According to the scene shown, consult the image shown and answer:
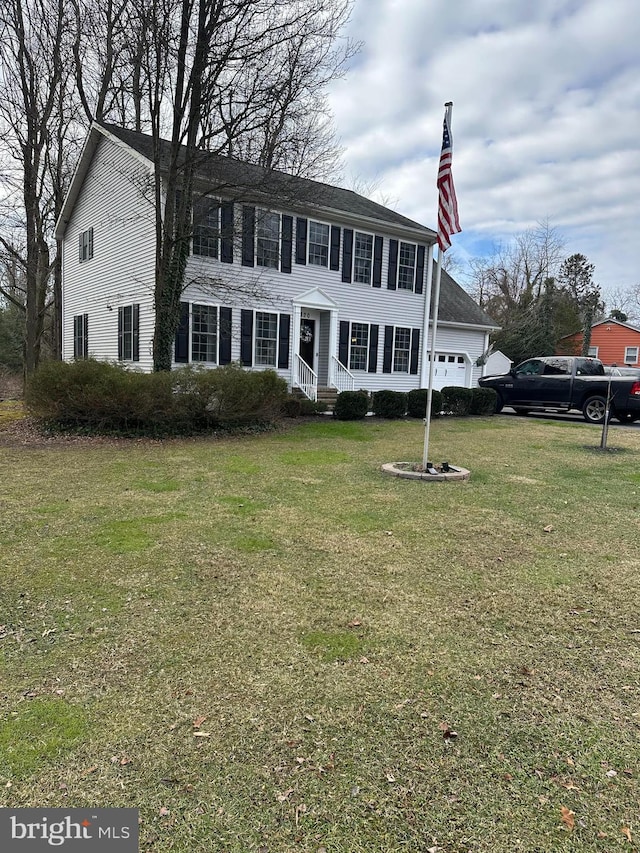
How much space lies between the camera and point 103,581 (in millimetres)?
3516

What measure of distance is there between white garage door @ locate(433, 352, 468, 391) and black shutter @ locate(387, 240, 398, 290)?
3.54 meters

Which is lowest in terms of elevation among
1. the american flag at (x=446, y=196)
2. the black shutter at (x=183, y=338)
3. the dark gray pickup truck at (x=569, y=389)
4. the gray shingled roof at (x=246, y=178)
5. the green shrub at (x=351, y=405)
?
the green shrub at (x=351, y=405)

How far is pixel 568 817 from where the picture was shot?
175 centimetres

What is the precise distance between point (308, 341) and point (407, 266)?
14.9 feet

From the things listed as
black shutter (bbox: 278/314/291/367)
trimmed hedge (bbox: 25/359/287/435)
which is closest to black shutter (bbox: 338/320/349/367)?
black shutter (bbox: 278/314/291/367)

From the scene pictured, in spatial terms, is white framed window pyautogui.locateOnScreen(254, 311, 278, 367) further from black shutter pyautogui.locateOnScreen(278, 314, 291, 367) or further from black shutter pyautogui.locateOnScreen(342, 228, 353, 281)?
black shutter pyautogui.locateOnScreen(342, 228, 353, 281)

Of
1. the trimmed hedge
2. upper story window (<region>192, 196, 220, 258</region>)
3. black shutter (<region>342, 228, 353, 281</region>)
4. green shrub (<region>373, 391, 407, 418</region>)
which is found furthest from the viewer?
black shutter (<region>342, 228, 353, 281</region>)

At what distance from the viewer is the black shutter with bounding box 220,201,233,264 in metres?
13.3

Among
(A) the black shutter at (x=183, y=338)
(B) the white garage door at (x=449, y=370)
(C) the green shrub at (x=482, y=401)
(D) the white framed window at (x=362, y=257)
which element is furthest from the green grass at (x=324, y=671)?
(B) the white garage door at (x=449, y=370)

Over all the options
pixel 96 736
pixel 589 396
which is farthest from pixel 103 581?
pixel 589 396

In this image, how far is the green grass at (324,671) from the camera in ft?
5.81

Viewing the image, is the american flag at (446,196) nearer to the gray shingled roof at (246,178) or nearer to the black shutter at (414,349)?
the gray shingled roof at (246,178)

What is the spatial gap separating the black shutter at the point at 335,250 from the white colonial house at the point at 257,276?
31mm

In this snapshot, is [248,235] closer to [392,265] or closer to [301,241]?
[301,241]
